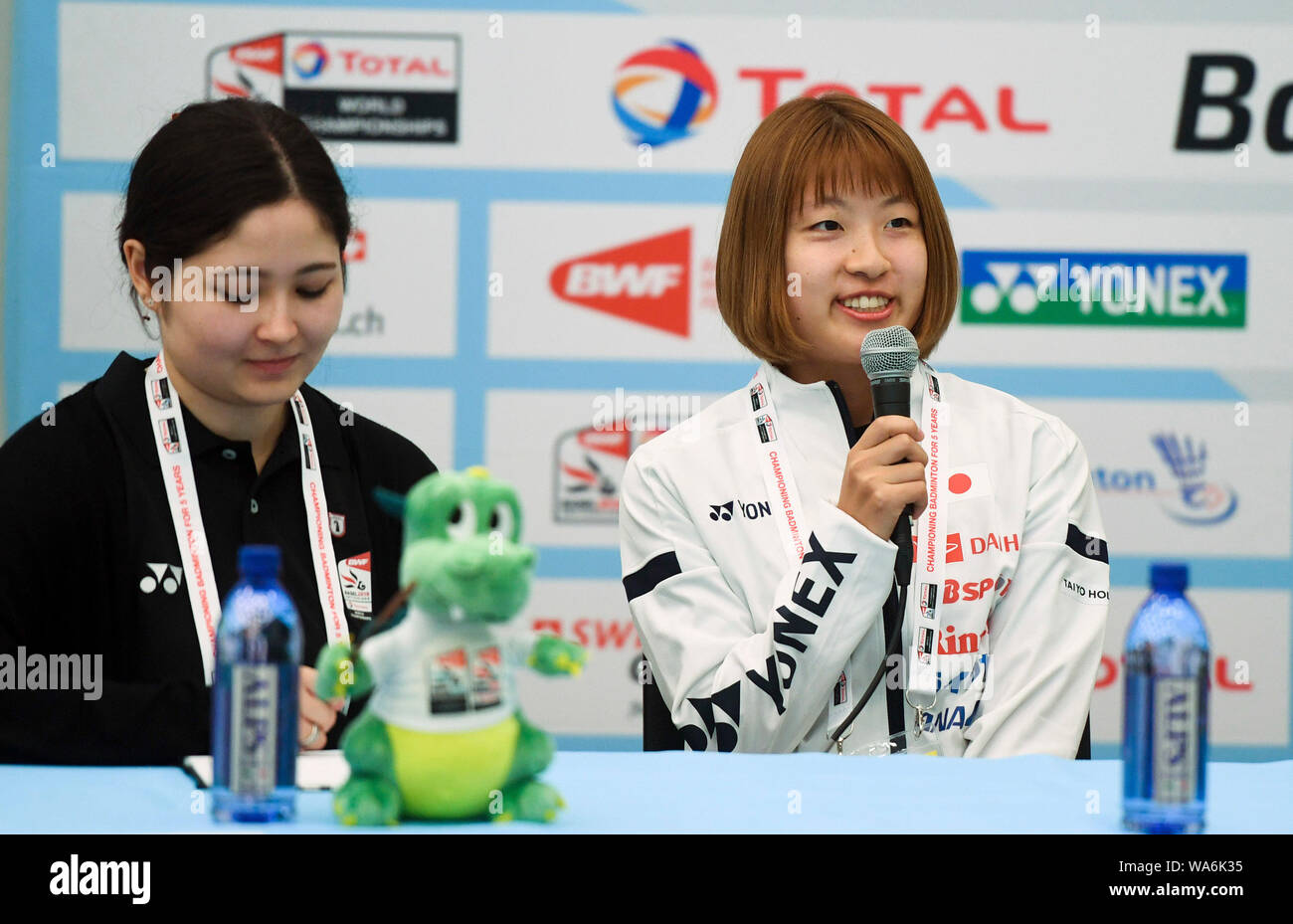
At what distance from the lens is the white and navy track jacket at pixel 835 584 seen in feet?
5.46

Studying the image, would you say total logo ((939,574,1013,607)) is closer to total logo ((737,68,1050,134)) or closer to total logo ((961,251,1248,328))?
total logo ((961,251,1248,328))

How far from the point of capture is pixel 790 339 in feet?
6.27

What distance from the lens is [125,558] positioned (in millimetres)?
1713

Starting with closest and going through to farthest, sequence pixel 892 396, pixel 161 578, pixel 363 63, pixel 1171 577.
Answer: pixel 1171 577 < pixel 892 396 < pixel 161 578 < pixel 363 63

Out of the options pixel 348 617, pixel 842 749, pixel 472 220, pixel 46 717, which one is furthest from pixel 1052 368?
pixel 46 717

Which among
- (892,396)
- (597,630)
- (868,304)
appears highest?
(868,304)

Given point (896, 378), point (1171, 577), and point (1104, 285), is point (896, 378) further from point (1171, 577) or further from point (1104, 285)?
point (1104, 285)

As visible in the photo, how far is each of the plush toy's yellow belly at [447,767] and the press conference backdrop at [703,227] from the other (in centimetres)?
225

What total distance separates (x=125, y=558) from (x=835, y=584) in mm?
879

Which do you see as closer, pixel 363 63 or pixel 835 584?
pixel 835 584

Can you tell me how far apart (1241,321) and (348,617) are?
2449 millimetres

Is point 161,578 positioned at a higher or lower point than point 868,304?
lower

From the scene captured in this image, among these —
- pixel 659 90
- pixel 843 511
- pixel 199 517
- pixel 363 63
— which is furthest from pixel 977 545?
pixel 363 63

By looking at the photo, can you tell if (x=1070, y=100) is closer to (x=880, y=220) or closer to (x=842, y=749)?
(x=880, y=220)
